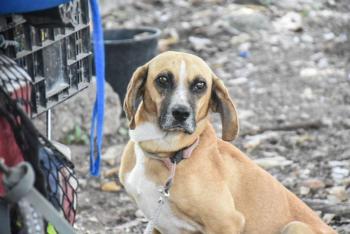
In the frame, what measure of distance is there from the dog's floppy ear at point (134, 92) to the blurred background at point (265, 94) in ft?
4.46

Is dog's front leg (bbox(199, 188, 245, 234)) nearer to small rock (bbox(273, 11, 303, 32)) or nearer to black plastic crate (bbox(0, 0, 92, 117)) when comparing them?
black plastic crate (bbox(0, 0, 92, 117))

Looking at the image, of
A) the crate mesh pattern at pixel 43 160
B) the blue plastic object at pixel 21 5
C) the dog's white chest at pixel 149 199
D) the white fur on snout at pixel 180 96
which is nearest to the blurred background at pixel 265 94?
the dog's white chest at pixel 149 199

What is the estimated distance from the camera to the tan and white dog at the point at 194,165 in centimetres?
379

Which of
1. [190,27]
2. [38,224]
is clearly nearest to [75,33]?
[38,224]

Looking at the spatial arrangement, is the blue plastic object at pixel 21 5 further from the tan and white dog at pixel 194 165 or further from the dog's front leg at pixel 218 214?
the dog's front leg at pixel 218 214

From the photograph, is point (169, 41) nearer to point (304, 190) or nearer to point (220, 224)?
point (304, 190)

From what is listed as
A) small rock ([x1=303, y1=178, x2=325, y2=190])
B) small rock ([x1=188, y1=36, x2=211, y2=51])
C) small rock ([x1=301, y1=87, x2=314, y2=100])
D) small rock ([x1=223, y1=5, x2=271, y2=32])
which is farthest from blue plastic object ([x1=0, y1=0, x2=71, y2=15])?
small rock ([x1=223, y1=5, x2=271, y2=32])

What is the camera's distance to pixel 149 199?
3.91m

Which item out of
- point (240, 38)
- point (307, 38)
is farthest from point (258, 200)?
point (307, 38)

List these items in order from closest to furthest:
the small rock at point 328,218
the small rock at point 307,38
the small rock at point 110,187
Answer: the small rock at point 328,218 < the small rock at point 110,187 < the small rock at point 307,38

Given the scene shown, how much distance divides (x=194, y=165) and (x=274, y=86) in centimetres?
440

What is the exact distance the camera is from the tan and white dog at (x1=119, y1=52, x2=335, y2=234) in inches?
149

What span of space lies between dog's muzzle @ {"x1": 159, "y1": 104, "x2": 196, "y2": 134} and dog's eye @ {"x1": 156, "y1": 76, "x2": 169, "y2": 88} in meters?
0.13

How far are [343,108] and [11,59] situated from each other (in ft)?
15.6
